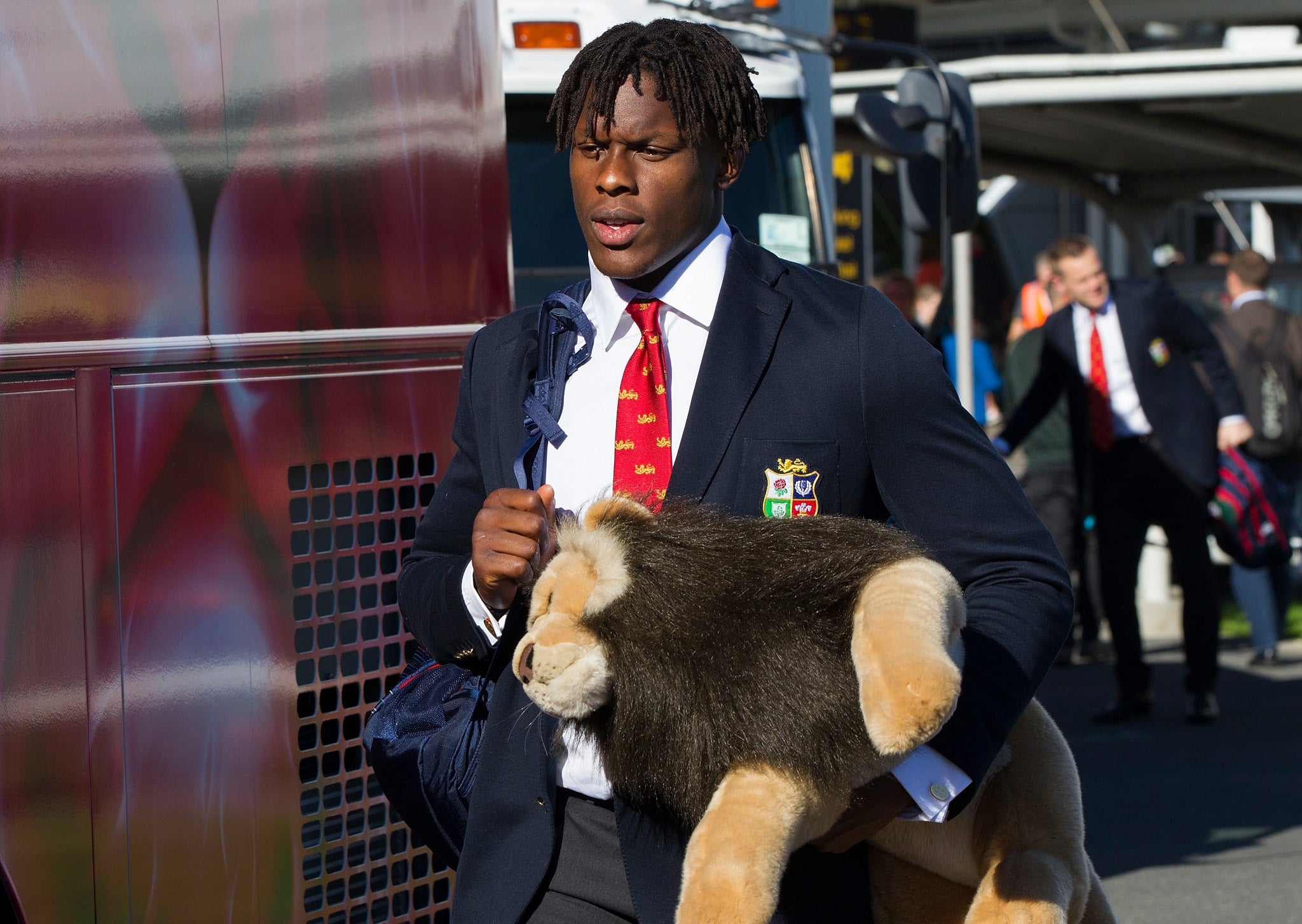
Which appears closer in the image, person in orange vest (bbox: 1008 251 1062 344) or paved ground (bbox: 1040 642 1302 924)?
paved ground (bbox: 1040 642 1302 924)

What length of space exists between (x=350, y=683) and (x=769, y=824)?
58.8 inches

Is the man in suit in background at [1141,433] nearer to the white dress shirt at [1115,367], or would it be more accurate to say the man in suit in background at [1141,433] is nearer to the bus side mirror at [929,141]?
the white dress shirt at [1115,367]

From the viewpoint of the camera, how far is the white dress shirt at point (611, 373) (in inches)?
83.0

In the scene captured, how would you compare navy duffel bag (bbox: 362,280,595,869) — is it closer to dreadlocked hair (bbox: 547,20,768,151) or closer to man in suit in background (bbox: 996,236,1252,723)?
dreadlocked hair (bbox: 547,20,768,151)

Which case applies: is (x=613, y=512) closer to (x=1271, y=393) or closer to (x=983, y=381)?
(x=1271, y=393)

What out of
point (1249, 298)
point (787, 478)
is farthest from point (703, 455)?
point (1249, 298)

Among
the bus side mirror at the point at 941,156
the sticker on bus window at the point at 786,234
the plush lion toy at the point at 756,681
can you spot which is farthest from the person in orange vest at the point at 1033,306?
the plush lion toy at the point at 756,681

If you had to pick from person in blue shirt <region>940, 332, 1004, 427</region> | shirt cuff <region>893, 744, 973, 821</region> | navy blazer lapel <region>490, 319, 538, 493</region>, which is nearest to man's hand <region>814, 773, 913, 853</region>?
shirt cuff <region>893, 744, 973, 821</region>

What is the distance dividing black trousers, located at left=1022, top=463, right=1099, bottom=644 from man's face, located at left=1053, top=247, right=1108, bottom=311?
1.83 meters

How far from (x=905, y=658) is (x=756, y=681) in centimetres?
18

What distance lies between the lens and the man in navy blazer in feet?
6.33

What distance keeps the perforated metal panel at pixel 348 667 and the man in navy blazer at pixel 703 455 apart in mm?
719

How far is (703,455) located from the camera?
2012 millimetres

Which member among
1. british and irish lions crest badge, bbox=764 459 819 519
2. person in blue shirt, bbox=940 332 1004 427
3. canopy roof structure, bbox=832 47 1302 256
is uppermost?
canopy roof structure, bbox=832 47 1302 256
